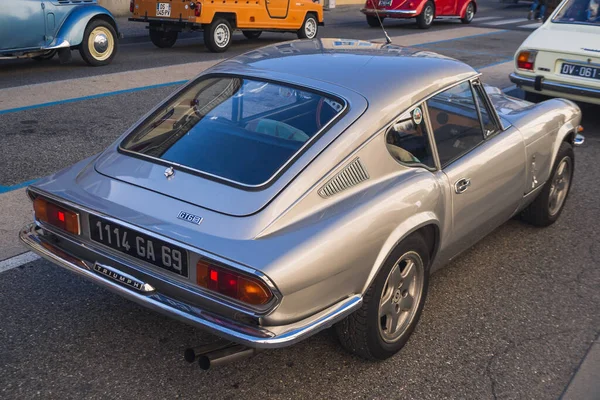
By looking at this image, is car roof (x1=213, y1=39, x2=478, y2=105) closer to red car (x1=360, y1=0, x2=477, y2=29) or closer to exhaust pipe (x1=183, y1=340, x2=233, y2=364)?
exhaust pipe (x1=183, y1=340, x2=233, y2=364)

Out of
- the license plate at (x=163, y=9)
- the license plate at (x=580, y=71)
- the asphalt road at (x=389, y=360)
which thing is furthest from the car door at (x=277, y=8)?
the asphalt road at (x=389, y=360)

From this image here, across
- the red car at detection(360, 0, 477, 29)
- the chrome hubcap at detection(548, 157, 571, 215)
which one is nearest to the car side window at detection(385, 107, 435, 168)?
the chrome hubcap at detection(548, 157, 571, 215)

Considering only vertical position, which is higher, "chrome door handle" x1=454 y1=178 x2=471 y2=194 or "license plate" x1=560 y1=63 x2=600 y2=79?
"chrome door handle" x1=454 y1=178 x2=471 y2=194

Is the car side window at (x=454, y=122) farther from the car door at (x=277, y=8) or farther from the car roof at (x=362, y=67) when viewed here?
the car door at (x=277, y=8)

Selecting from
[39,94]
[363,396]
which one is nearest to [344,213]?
[363,396]

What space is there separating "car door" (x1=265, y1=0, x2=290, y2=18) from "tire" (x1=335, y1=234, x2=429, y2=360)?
1140 centimetres

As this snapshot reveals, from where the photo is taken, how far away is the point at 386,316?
339 centimetres

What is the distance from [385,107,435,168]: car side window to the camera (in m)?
3.43

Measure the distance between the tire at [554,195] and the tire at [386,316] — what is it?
1849 mm

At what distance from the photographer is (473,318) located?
12.9 feet

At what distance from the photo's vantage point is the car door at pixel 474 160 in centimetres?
376

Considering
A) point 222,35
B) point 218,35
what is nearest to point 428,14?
point 222,35

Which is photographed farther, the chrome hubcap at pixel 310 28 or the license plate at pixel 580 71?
the chrome hubcap at pixel 310 28

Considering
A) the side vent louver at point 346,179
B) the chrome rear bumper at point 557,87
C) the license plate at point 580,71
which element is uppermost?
the side vent louver at point 346,179
